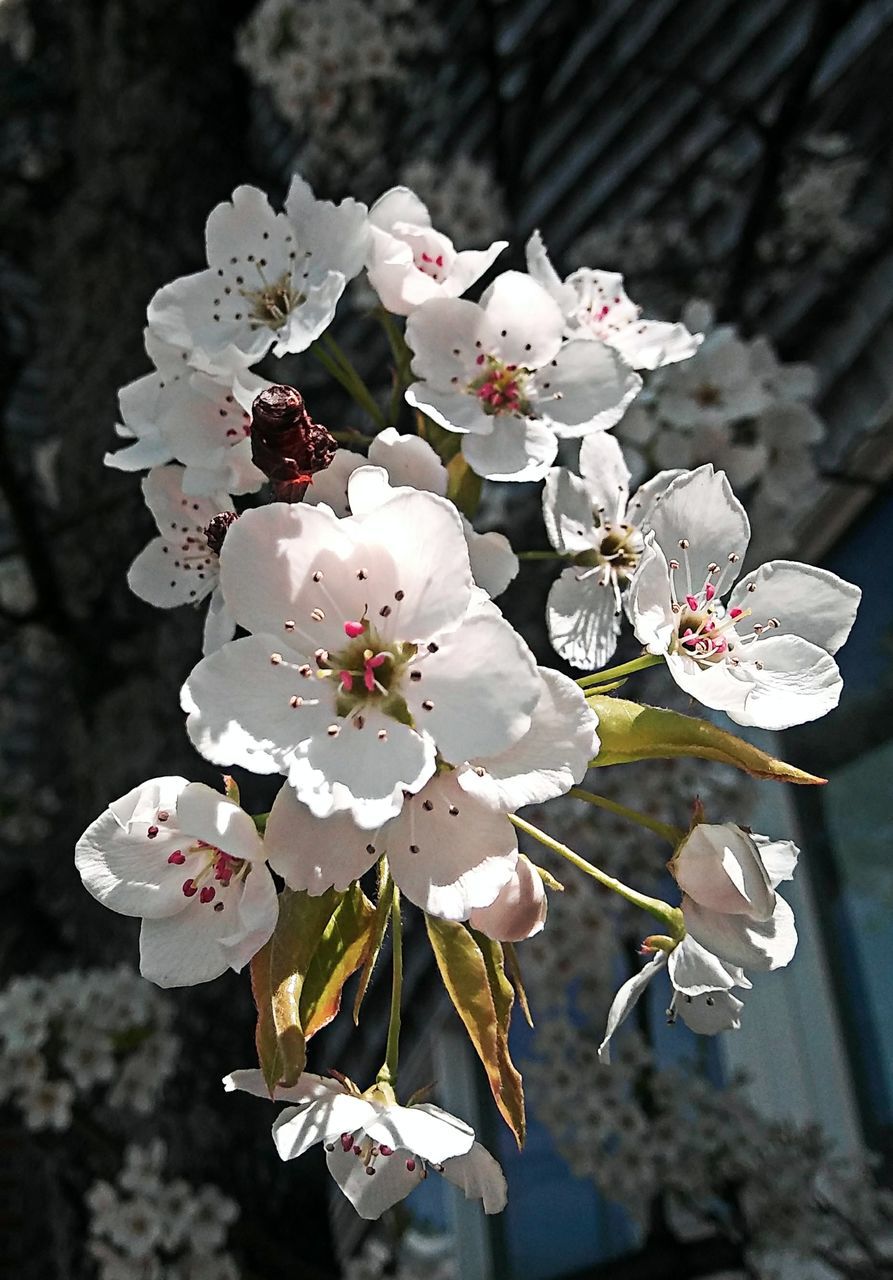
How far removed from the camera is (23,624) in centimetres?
238

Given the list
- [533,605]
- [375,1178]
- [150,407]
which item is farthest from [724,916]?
[533,605]

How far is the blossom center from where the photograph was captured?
3.14 feet

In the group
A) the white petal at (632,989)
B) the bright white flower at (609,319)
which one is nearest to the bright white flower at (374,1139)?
the white petal at (632,989)

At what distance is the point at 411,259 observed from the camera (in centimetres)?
97

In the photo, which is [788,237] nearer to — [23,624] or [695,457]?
[695,457]

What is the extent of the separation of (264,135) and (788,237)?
281cm

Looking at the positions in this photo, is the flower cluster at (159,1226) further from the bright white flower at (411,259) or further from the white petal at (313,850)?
the bright white flower at (411,259)

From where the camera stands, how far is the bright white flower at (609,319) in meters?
1.06

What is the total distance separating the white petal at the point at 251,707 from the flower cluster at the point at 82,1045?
1494mm

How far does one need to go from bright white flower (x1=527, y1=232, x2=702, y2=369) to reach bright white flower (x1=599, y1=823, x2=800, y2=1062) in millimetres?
473

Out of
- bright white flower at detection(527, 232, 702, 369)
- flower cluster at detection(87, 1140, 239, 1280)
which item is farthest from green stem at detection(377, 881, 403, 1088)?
flower cluster at detection(87, 1140, 239, 1280)

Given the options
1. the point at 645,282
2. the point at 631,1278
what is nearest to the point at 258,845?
the point at 631,1278

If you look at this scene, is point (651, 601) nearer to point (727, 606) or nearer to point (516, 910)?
point (727, 606)

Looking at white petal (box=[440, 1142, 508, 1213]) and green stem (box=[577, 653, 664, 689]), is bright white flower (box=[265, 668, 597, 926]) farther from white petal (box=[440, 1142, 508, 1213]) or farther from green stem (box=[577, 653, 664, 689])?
white petal (box=[440, 1142, 508, 1213])
